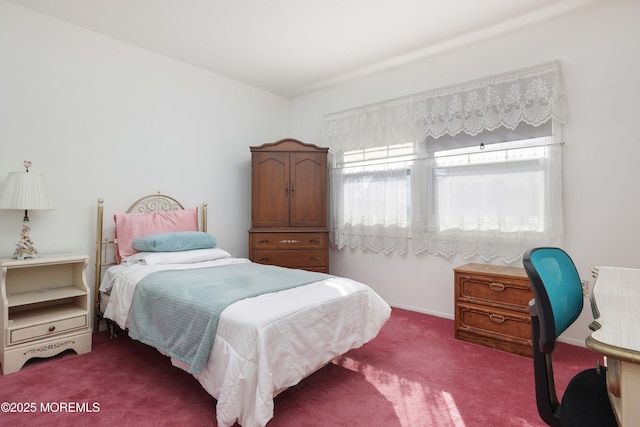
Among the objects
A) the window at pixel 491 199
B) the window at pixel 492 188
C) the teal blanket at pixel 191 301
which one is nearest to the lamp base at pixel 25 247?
the teal blanket at pixel 191 301

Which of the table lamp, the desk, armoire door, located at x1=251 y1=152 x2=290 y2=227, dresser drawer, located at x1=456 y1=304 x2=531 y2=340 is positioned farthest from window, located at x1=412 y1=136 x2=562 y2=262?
the table lamp

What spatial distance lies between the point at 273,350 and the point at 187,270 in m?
1.29

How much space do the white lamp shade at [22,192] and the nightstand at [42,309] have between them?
1.30ft

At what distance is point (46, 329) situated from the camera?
7.82 ft

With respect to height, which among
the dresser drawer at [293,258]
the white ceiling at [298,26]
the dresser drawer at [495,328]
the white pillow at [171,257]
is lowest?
the dresser drawer at [495,328]

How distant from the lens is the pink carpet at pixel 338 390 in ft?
5.70

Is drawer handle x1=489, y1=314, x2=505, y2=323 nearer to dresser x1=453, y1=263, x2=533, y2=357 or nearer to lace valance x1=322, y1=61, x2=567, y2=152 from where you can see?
dresser x1=453, y1=263, x2=533, y2=357

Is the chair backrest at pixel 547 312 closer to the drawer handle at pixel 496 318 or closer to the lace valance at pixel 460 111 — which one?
the drawer handle at pixel 496 318

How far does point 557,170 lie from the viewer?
2721 mm

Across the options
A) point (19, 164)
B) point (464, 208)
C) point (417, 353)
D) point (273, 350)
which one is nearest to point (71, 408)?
point (273, 350)

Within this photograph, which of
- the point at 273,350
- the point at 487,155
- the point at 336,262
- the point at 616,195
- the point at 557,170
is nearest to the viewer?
the point at 273,350

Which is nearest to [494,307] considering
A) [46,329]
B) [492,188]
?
[492,188]

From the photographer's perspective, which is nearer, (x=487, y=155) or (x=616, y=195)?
(x=616, y=195)

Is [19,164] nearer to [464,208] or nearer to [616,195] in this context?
[464,208]
